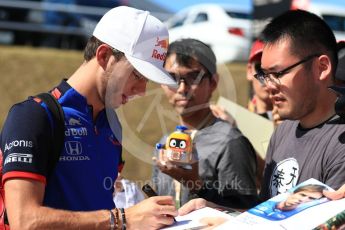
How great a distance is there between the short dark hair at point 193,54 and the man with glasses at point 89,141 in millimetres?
1131

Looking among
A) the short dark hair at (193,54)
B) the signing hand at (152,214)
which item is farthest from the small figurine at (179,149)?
the short dark hair at (193,54)

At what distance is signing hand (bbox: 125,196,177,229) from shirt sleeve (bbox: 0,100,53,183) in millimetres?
363

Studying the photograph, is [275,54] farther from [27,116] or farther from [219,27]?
[219,27]

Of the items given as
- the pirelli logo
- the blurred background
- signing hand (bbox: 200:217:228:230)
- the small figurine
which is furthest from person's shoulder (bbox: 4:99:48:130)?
the blurred background

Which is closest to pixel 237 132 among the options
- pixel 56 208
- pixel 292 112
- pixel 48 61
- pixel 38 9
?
pixel 292 112

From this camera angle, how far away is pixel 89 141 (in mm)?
2549

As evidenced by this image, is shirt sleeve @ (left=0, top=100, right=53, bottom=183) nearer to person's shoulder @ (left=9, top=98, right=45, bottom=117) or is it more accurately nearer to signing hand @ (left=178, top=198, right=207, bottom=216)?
person's shoulder @ (left=9, top=98, right=45, bottom=117)

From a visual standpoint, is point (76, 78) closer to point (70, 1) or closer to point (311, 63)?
point (311, 63)

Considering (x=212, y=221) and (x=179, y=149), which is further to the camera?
(x=179, y=149)

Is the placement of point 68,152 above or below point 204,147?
above

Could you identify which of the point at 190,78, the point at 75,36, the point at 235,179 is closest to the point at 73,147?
the point at 235,179

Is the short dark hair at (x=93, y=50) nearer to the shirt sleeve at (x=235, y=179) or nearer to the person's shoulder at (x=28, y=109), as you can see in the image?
the person's shoulder at (x=28, y=109)

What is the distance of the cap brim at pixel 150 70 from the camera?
2.56 m

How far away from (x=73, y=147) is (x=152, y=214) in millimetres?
393
